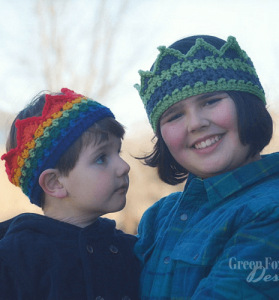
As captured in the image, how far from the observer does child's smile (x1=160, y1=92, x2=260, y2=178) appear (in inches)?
53.2

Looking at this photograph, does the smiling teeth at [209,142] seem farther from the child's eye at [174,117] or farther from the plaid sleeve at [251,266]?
the plaid sleeve at [251,266]

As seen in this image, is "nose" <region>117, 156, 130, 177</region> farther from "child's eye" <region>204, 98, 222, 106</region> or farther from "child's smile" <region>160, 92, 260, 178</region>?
"child's eye" <region>204, 98, 222, 106</region>

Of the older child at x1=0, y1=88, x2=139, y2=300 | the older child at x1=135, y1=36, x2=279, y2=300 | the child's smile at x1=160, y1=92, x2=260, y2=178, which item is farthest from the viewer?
the child's smile at x1=160, y1=92, x2=260, y2=178

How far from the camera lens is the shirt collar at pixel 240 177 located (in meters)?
1.27

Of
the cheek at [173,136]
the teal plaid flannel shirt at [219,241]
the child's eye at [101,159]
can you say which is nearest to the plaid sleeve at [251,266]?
the teal plaid flannel shirt at [219,241]

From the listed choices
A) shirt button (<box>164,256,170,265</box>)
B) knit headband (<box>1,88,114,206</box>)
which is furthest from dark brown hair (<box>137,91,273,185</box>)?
shirt button (<box>164,256,170,265</box>)

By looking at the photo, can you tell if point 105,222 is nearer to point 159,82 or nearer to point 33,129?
point 33,129

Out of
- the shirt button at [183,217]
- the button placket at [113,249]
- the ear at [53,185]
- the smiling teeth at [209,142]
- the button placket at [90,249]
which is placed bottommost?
the button placket at [113,249]

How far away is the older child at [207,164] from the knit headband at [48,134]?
0.28 meters

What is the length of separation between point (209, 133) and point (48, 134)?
1.95 ft

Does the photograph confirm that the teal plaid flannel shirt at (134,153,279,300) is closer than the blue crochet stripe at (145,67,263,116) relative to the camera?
Yes

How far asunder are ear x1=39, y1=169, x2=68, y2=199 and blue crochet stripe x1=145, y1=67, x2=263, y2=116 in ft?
1.64

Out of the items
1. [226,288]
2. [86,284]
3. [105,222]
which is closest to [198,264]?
[226,288]

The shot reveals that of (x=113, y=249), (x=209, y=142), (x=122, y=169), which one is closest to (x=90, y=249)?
(x=113, y=249)
